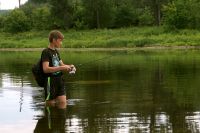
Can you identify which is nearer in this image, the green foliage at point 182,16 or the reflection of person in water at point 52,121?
the reflection of person in water at point 52,121

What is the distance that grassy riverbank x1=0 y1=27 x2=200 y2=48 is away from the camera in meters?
51.7

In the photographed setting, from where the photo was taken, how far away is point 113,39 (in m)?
54.8

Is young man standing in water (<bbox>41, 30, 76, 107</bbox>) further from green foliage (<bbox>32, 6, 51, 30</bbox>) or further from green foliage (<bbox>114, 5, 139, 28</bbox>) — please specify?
green foliage (<bbox>32, 6, 51, 30</bbox>)

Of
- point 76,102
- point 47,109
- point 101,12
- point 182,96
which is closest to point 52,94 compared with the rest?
point 47,109

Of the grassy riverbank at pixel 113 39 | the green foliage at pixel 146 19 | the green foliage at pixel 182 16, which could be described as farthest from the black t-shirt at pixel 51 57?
the green foliage at pixel 146 19

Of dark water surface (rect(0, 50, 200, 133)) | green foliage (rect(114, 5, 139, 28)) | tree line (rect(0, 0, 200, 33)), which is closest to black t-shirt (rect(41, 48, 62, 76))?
dark water surface (rect(0, 50, 200, 133))

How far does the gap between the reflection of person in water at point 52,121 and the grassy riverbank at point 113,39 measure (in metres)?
40.1

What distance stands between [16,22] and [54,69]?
62248mm

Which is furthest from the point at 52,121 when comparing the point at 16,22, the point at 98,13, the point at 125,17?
the point at 16,22

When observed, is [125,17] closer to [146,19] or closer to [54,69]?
[146,19]

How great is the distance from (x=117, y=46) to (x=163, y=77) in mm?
33497

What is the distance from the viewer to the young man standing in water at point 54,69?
1048 centimetres

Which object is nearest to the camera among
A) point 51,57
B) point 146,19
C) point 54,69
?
point 54,69

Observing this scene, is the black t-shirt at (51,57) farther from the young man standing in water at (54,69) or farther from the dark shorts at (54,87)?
the dark shorts at (54,87)
